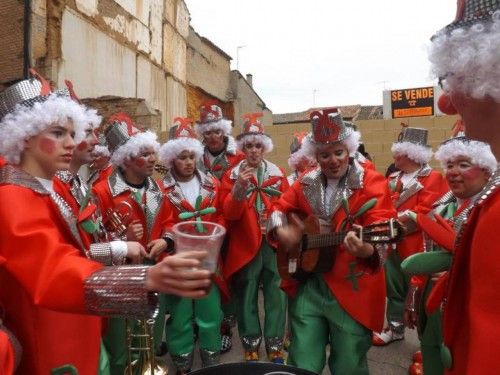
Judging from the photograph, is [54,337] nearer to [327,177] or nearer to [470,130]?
[470,130]

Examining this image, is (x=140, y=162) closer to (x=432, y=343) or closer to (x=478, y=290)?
(x=432, y=343)

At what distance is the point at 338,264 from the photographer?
3139mm

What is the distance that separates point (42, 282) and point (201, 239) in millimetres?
673

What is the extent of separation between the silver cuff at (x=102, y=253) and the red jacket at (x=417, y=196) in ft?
11.1

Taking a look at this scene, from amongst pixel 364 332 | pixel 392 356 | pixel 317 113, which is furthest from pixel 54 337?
pixel 392 356

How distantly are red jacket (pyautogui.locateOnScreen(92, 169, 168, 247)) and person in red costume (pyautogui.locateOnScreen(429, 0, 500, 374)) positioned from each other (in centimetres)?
308

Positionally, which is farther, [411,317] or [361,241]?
[411,317]

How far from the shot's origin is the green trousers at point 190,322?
161 inches

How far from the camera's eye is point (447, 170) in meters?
3.59

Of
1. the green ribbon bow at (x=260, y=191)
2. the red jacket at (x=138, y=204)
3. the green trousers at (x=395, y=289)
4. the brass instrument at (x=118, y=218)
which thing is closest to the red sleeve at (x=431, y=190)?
the green trousers at (x=395, y=289)

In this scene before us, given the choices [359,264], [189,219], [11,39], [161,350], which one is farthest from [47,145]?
[11,39]

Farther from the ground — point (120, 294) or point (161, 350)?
point (120, 294)

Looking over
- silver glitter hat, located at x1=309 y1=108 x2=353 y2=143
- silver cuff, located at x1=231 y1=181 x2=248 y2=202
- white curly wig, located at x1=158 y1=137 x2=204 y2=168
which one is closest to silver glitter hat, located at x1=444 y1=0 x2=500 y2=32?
silver glitter hat, located at x1=309 y1=108 x2=353 y2=143

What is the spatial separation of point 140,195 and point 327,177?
1.80 meters
